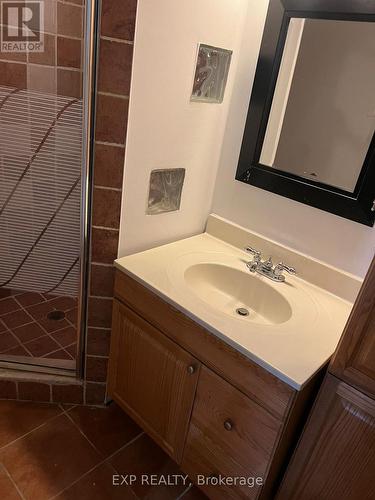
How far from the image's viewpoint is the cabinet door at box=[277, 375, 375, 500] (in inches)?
37.2

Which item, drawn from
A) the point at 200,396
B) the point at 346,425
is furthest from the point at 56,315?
the point at 346,425

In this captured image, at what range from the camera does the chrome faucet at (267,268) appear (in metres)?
1.36

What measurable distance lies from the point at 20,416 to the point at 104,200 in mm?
1004

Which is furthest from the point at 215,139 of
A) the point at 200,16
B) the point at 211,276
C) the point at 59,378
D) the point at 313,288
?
the point at 59,378

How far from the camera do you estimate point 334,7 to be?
1145 millimetres

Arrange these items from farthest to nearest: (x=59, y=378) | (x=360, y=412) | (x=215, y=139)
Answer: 1. (x=59, y=378)
2. (x=215, y=139)
3. (x=360, y=412)

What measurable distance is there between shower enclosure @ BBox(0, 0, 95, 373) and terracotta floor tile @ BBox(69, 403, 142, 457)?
0.20m

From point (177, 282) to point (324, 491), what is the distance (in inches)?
28.8

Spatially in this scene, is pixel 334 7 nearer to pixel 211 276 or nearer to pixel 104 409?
pixel 211 276

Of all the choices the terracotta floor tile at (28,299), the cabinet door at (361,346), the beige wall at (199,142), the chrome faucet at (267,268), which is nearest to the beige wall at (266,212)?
the beige wall at (199,142)

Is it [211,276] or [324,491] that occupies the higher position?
[211,276]

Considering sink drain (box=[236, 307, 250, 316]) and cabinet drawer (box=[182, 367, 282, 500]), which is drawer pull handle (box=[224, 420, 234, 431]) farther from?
sink drain (box=[236, 307, 250, 316])

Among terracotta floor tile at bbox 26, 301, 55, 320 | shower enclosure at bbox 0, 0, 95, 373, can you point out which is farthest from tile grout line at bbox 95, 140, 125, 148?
terracotta floor tile at bbox 26, 301, 55, 320

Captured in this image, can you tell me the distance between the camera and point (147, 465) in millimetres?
1464
